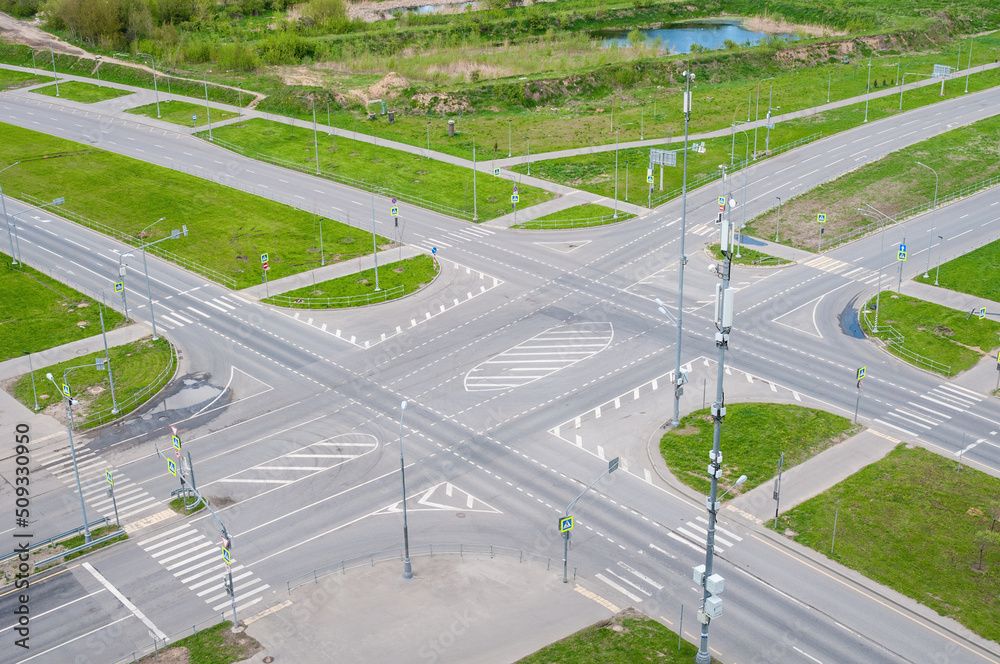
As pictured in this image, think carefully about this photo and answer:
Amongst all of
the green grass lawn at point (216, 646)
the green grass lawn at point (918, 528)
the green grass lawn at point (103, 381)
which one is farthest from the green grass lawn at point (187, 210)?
the green grass lawn at point (918, 528)

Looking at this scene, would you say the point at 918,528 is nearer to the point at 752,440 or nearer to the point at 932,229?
the point at 752,440

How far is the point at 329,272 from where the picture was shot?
94.1 meters

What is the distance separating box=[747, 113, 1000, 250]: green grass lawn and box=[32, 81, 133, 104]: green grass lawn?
105 metres

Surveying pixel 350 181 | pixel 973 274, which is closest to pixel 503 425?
pixel 973 274

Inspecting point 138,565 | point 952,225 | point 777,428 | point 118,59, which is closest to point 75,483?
point 138,565

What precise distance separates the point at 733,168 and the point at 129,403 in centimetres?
7720

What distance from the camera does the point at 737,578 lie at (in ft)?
177

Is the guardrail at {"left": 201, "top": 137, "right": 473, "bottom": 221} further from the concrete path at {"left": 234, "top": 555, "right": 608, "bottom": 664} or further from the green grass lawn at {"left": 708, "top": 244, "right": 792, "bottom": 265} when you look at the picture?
the concrete path at {"left": 234, "top": 555, "right": 608, "bottom": 664}

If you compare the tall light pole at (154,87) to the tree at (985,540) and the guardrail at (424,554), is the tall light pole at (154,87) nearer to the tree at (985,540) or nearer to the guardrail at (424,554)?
the guardrail at (424,554)

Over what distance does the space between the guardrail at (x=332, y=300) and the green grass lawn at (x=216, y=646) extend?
1619 inches

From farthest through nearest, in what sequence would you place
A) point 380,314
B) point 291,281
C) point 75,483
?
1. point 291,281
2. point 380,314
3. point 75,483

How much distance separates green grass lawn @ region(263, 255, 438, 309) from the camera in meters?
88.1

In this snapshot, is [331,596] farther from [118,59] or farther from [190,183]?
[118,59]

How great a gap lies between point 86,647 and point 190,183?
7802 centimetres
